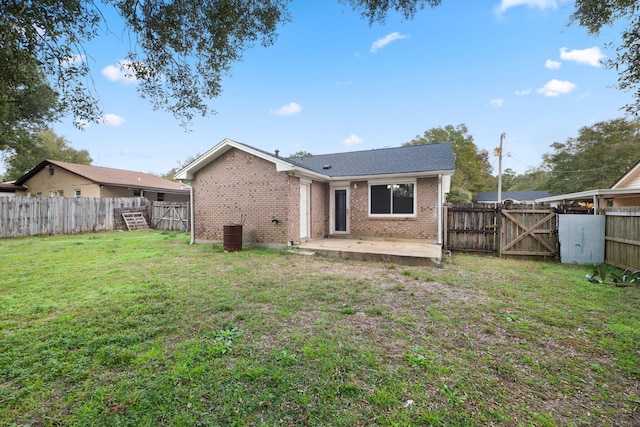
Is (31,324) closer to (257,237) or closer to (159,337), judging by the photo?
(159,337)

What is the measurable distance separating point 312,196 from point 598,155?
31.1 meters

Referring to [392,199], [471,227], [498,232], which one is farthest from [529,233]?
[392,199]

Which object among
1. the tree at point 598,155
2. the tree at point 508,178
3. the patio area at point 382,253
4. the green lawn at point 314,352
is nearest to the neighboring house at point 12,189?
the green lawn at point 314,352

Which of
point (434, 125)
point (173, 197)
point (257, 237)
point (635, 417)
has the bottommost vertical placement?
point (635, 417)

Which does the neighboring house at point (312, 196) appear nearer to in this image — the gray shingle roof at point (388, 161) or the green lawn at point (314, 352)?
the gray shingle roof at point (388, 161)

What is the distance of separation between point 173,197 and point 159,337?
23.8 metres

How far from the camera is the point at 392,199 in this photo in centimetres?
1073

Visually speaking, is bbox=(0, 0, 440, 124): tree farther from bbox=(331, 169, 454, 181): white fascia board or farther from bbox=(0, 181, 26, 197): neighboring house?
bbox=(0, 181, 26, 197): neighboring house

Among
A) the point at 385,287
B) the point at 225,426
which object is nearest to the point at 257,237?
the point at 385,287

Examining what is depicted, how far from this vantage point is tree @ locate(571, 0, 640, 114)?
11.1 ft

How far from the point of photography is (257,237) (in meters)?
9.84

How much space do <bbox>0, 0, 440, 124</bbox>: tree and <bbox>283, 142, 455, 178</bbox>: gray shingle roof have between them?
18.9 ft

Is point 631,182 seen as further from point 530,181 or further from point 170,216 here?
point 530,181

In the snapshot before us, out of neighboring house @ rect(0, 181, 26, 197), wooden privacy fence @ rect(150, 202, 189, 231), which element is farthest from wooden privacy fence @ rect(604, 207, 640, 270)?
neighboring house @ rect(0, 181, 26, 197)
